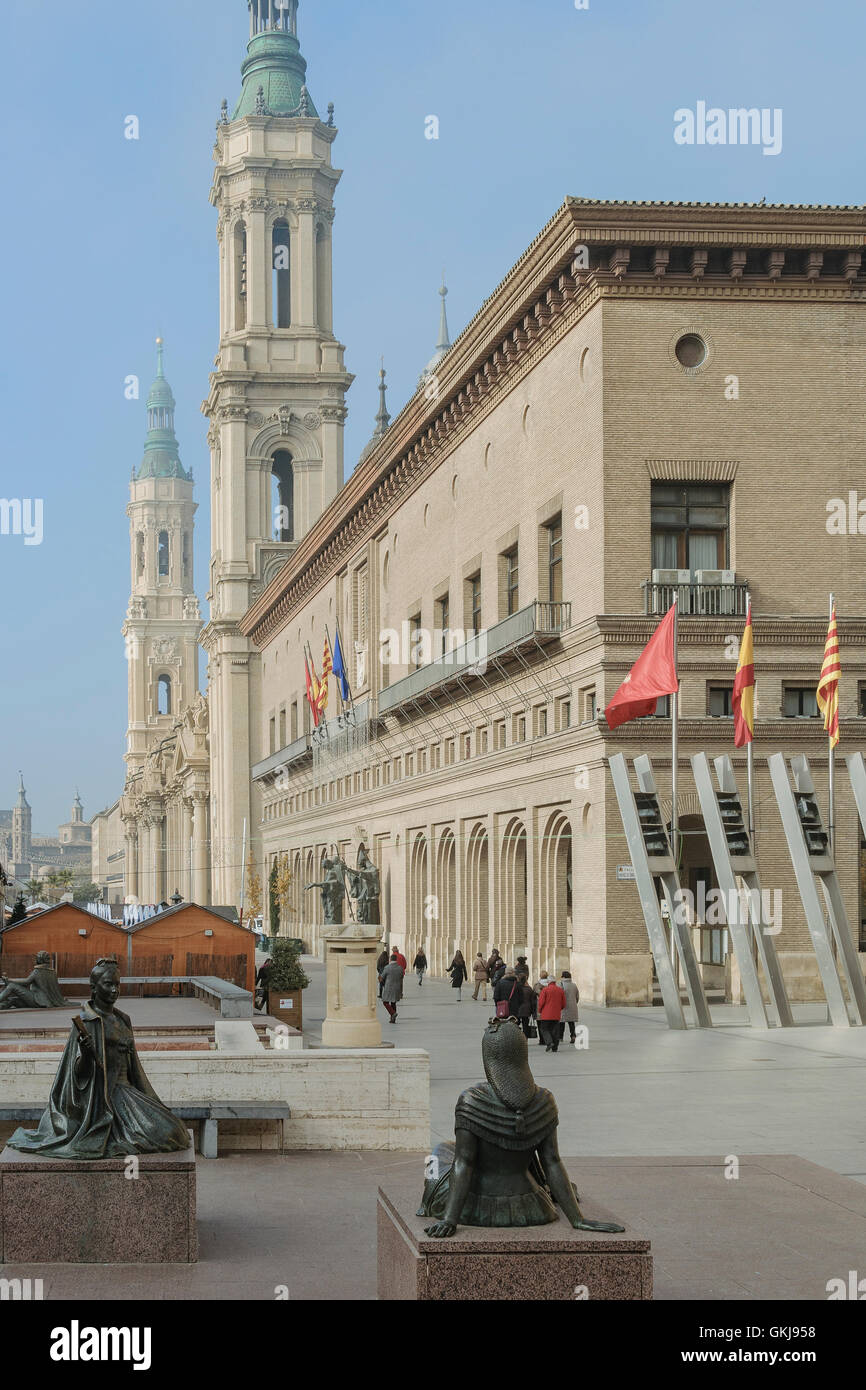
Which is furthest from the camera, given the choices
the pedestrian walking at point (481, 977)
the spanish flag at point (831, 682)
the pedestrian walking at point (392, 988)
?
the pedestrian walking at point (481, 977)

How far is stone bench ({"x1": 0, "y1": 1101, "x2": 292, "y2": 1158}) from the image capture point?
47.8 ft

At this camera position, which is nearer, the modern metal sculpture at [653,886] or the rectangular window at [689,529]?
the modern metal sculpture at [653,886]

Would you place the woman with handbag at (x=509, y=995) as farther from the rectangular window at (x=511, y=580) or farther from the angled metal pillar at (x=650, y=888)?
the rectangular window at (x=511, y=580)

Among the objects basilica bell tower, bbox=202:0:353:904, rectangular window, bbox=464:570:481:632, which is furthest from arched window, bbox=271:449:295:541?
rectangular window, bbox=464:570:481:632

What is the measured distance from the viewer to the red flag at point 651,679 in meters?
34.4

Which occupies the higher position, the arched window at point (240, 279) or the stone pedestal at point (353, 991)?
the arched window at point (240, 279)

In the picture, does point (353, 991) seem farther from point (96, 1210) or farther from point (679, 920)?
point (96, 1210)

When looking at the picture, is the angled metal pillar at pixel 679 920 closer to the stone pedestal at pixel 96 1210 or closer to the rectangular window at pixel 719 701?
the rectangular window at pixel 719 701

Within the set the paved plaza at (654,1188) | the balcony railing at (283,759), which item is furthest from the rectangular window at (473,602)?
the balcony railing at (283,759)

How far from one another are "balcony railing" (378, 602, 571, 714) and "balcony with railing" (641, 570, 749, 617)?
3366mm

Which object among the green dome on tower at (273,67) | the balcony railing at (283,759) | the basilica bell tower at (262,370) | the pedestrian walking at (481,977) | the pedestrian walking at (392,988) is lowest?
the pedestrian walking at (481,977)

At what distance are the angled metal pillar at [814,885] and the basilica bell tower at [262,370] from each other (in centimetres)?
7896

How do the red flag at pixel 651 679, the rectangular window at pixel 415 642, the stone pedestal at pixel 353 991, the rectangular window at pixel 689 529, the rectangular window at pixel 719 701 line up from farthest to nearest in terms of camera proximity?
the rectangular window at pixel 415 642
the rectangular window at pixel 689 529
the rectangular window at pixel 719 701
the red flag at pixel 651 679
the stone pedestal at pixel 353 991

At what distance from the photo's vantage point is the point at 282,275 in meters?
113
